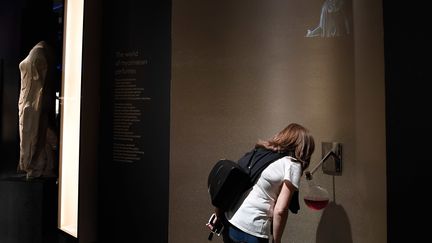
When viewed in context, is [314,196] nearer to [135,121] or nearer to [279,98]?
[279,98]

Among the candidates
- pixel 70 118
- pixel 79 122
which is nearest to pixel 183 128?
pixel 79 122

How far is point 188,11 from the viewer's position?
294 centimetres

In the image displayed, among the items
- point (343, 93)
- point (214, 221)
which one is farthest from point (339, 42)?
point (214, 221)

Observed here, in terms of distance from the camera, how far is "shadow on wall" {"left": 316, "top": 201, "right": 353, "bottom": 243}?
91.7 inches

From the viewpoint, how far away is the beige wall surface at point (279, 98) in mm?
2236

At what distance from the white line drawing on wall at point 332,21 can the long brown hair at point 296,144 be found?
740 millimetres

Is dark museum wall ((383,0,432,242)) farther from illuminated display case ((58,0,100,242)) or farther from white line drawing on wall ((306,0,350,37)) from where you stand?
illuminated display case ((58,0,100,242))

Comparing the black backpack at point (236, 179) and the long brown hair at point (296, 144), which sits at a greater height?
the long brown hair at point (296, 144)

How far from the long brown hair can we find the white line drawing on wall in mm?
740

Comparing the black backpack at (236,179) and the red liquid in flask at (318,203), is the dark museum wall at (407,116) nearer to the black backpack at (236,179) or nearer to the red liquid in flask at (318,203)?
the red liquid in flask at (318,203)

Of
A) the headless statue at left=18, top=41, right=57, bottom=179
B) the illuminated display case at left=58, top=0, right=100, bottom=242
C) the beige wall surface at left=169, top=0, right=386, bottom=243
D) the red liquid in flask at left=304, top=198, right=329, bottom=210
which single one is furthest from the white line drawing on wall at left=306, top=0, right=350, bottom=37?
the headless statue at left=18, top=41, right=57, bottom=179

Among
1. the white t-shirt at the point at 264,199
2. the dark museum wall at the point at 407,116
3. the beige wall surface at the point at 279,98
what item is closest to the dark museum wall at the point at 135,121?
the beige wall surface at the point at 279,98

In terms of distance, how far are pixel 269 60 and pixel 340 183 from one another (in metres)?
0.96

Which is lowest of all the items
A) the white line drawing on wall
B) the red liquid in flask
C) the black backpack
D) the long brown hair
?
the red liquid in flask
